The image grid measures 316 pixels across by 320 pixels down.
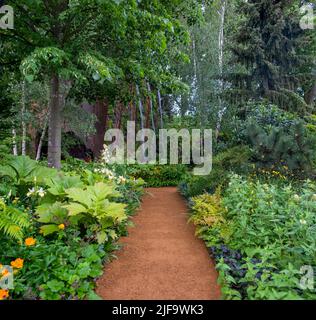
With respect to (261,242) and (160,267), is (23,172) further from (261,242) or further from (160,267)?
(261,242)

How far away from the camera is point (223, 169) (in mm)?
6738

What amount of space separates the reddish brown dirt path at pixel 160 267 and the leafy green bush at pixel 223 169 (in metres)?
1.42

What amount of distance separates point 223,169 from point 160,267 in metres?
3.45

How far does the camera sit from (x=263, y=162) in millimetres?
6730

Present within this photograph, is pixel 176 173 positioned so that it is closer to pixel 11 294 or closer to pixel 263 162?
pixel 263 162

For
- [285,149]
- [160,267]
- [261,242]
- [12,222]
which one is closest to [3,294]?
[12,222]

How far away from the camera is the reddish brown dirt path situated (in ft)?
10.3

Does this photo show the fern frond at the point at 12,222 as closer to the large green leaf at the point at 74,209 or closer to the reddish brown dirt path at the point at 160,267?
the large green leaf at the point at 74,209

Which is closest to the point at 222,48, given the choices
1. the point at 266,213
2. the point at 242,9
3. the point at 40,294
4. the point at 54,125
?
the point at 242,9

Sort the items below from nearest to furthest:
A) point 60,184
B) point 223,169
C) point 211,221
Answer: point 60,184 → point 211,221 → point 223,169

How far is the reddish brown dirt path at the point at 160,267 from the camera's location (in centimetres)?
315

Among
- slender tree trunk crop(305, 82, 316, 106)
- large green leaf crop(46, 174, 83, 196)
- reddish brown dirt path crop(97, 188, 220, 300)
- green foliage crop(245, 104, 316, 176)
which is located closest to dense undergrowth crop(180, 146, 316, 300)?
reddish brown dirt path crop(97, 188, 220, 300)

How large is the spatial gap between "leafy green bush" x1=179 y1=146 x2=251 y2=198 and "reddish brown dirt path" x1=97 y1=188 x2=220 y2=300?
4.67 feet

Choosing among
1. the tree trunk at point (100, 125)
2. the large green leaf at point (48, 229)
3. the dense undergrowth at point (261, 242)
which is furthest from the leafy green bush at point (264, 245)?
the tree trunk at point (100, 125)
